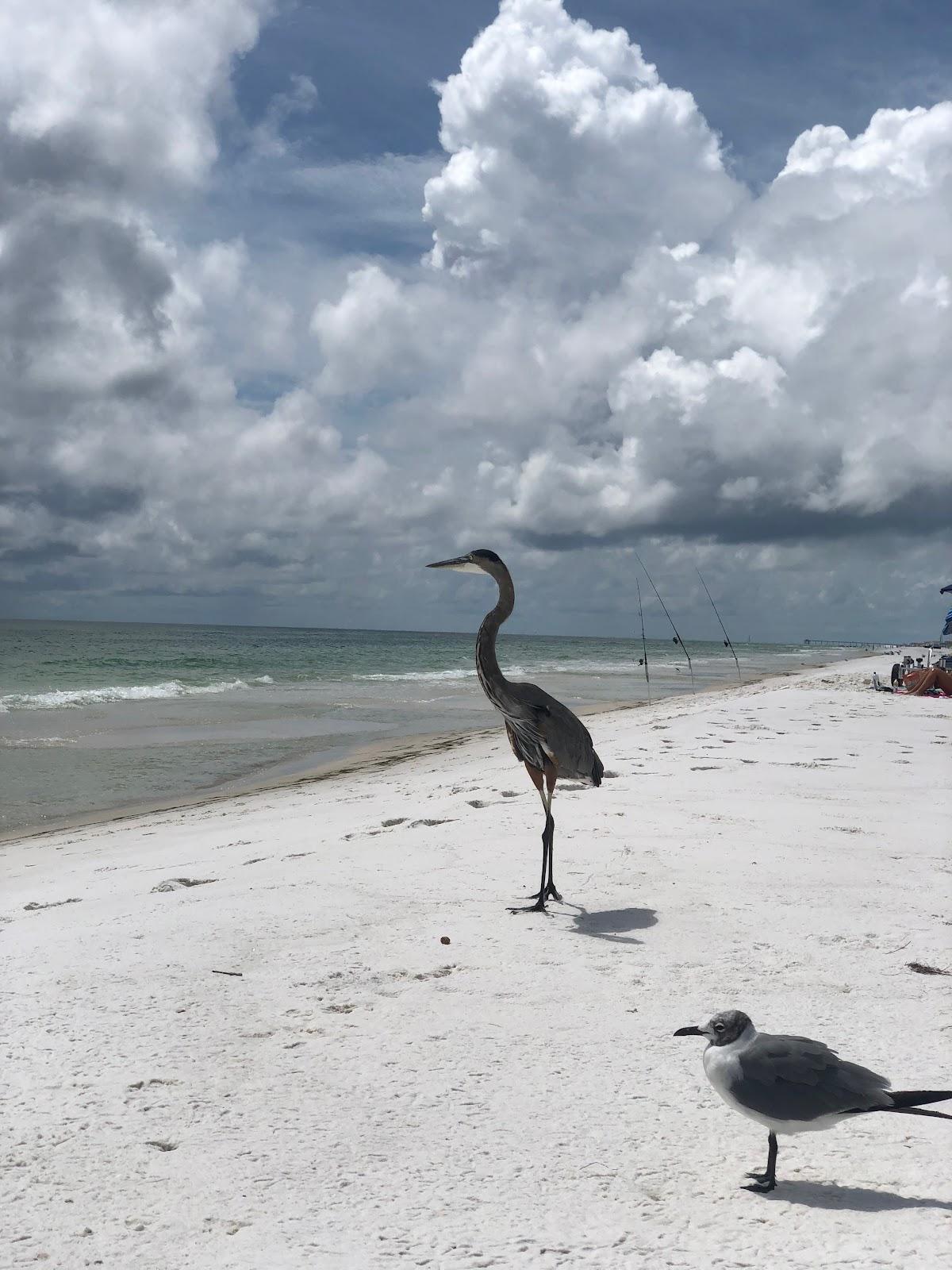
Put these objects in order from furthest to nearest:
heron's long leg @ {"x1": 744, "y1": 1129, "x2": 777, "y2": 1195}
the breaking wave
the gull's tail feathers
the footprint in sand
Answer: the breaking wave < the footprint in sand < heron's long leg @ {"x1": 744, "y1": 1129, "x2": 777, "y2": 1195} < the gull's tail feathers

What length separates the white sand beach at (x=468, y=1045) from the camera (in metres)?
2.53

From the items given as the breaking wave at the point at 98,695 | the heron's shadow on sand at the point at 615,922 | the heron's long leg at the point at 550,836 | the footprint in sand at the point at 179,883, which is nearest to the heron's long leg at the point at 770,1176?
the heron's shadow on sand at the point at 615,922

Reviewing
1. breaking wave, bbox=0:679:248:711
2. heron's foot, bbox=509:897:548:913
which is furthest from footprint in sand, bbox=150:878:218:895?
breaking wave, bbox=0:679:248:711

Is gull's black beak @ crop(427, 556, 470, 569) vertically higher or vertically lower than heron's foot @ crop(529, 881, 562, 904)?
higher

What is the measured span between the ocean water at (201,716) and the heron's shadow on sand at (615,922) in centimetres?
872

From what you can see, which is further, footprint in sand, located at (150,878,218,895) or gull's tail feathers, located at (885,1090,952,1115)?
footprint in sand, located at (150,878,218,895)

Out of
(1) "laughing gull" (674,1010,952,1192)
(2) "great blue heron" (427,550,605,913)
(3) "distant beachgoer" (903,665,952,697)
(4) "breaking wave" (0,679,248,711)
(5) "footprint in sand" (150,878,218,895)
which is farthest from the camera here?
(4) "breaking wave" (0,679,248,711)

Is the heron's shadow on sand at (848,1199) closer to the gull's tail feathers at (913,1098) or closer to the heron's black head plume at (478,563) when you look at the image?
the gull's tail feathers at (913,1098)

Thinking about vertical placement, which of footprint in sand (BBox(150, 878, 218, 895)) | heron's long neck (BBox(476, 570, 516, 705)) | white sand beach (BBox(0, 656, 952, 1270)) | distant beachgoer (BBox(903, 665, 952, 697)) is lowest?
footprint in sand (BBox(150, 878, 218, 895))

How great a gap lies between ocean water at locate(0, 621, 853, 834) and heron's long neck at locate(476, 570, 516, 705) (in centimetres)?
809

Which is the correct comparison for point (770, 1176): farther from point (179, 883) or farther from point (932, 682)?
point (932, 682)

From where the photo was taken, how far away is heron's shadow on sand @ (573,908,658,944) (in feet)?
16.2

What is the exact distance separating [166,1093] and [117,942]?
174cm

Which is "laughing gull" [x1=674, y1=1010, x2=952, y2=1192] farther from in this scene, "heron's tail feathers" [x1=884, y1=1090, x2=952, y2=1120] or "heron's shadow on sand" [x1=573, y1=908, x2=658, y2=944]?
"heron's shadow on sand" [x1=573, y1=908, x2=658, y2=944]
